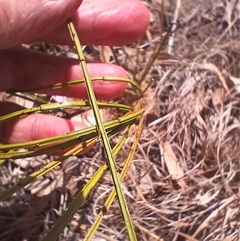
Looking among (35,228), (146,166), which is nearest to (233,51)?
(146,166)

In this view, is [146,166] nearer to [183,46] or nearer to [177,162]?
[177,162]

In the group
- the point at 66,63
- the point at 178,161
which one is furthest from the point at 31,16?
the point at 178,161

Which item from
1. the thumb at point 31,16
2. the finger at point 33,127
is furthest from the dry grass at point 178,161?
the thumb at point 31,16

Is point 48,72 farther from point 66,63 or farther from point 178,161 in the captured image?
point 178,161

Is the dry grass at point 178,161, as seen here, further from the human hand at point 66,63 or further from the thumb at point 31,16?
the thumb at point 31,16

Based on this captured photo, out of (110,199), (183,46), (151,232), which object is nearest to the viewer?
(110,199)
